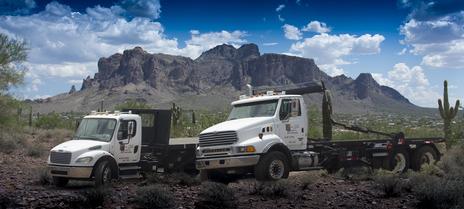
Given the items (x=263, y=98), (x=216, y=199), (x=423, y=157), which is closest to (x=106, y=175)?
(x=263, y=98)

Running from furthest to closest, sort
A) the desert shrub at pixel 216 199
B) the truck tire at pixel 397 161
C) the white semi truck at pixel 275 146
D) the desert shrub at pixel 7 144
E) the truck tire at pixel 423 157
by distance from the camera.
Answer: the desert shrub at pixel 7 144, the truck tire at pixel 423 157, the truck tire at pixel 397 161, the white semi truck at pixel 275 146, the desert shrub at pixel 216 199

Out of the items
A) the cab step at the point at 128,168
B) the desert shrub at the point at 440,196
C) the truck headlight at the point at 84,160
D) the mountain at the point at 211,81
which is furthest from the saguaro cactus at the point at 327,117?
the mountain at the point at 211,81

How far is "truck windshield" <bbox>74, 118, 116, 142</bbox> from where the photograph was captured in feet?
60.1

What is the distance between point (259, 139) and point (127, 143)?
4.69 m

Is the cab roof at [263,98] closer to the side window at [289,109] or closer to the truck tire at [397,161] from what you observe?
the side window at [289,109]

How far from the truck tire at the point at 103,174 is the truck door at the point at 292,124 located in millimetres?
5848

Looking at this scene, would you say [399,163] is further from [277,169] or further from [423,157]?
[277,169]

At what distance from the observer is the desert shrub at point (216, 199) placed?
40.4 feet

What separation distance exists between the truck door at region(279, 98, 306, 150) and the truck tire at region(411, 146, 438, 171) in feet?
18.8

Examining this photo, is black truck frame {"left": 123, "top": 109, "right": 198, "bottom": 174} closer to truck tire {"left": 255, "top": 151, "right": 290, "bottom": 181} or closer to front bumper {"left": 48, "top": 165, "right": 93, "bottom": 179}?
front bumper {"left": 48, "top": 165, "right": 93, "bottom": 179}

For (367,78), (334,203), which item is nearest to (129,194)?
(334,203)

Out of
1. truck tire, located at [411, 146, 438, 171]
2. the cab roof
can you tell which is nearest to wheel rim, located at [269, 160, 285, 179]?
the cab roof

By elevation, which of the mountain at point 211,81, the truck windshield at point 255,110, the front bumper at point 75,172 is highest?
the mountain at point 211,81

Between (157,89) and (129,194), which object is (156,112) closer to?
(129,194)
